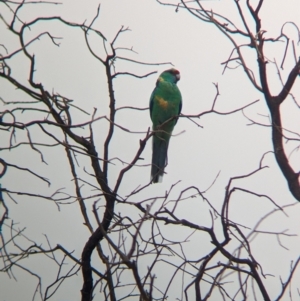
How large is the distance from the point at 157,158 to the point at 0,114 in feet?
4.52

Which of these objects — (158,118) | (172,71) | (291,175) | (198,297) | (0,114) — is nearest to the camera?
(198,297)

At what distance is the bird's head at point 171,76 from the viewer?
3650 millimetres

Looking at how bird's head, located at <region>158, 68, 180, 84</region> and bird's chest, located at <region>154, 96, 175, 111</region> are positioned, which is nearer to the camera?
bird's chest, located at <region>154, 96, 175, 111</region>

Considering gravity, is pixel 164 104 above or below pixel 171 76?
below

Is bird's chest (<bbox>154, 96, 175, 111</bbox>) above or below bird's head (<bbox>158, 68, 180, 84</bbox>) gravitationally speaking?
below

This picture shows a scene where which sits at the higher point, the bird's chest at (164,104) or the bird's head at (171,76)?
the bird's head at (171,76)

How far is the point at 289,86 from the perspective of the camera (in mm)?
1831

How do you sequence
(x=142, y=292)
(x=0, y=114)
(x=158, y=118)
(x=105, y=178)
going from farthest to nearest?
1. (x=158, y=118)
2. (x=105, y=178)
3. (x=0, y=114)
4. (x=142, y=292)

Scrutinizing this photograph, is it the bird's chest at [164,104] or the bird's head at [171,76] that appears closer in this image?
the bird's chest at [164,104]

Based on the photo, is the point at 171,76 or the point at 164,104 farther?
the point at 171,76

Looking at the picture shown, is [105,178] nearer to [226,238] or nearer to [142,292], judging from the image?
[226,238]

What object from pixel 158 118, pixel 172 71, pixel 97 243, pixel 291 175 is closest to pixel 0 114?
pixel 97 243

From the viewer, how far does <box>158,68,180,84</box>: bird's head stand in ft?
12.0

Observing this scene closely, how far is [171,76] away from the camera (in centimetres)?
369
